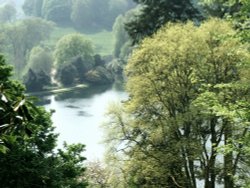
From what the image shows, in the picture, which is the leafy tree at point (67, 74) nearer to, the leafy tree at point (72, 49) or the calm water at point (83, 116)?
the leafy tree at point (72, 49)

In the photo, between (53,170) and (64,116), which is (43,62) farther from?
(53,170)

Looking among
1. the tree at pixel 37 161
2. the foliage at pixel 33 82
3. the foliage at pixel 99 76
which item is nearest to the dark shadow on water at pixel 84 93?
the foliage at pixel 99 76

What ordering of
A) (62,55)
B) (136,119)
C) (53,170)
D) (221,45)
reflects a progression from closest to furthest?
(53,170) → (221,45) → (136,119) → (62,55)

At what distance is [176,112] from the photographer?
26.4 metres

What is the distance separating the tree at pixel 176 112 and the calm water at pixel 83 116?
786 cm

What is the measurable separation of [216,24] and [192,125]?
6.01 meters

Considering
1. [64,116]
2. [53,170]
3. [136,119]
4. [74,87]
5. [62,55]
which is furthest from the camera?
[62,55]

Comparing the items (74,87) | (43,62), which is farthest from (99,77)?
(43,62)

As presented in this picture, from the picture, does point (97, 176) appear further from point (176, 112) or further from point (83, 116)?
point (83, 116)

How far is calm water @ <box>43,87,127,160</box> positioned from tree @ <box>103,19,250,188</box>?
786 cm

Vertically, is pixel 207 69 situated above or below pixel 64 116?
below

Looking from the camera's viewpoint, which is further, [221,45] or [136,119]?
[136,119]

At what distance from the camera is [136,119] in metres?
25.9

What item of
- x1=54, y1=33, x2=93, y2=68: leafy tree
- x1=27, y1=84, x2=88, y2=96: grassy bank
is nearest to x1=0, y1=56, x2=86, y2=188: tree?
x1=27, y1=84, x2=88, y2=96: grassy bank
